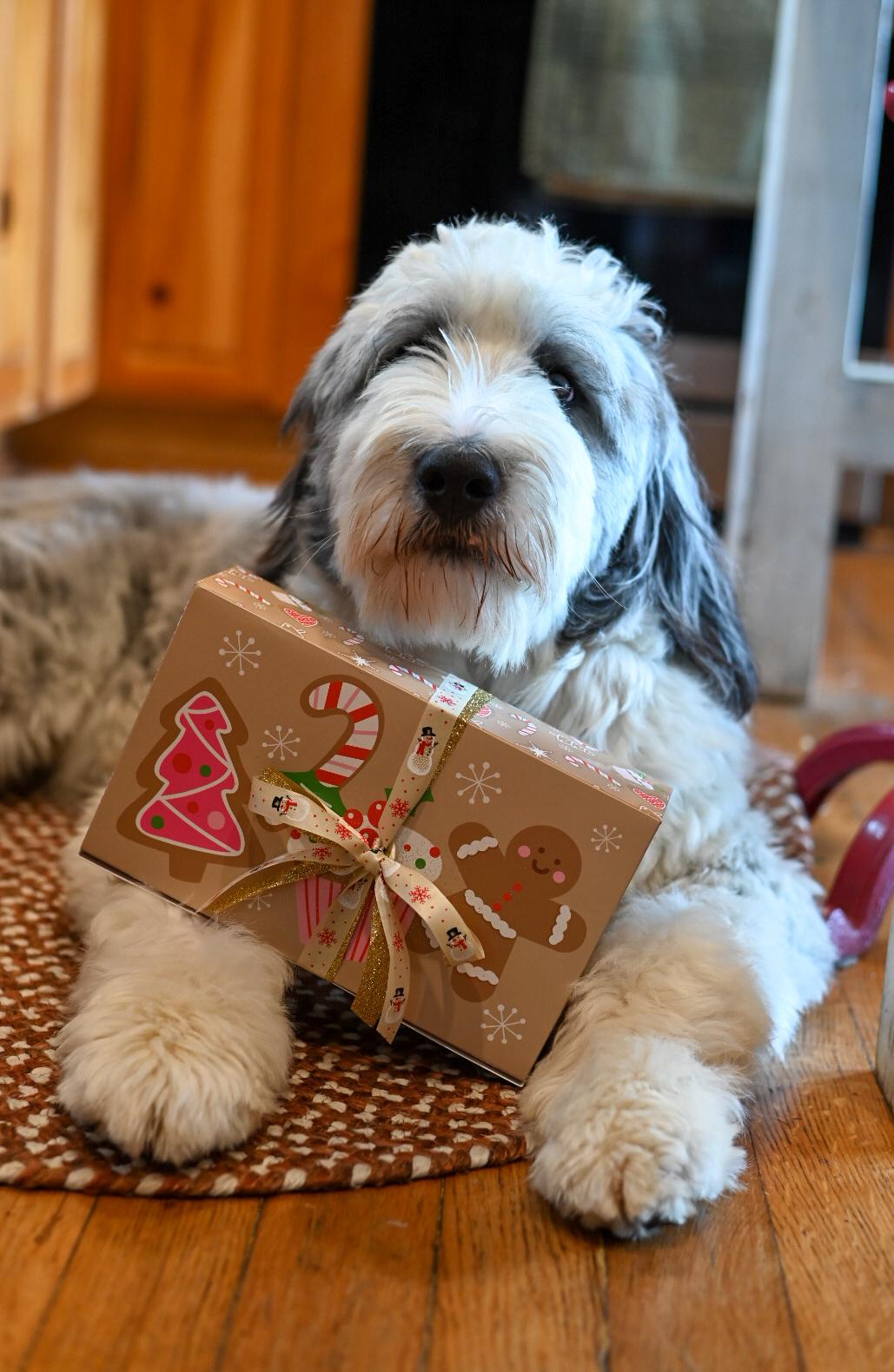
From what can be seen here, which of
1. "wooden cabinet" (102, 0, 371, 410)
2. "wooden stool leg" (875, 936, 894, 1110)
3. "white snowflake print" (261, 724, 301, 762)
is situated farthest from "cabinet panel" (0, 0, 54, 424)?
"wooden stool leg" (875, 936, 894, 1110)

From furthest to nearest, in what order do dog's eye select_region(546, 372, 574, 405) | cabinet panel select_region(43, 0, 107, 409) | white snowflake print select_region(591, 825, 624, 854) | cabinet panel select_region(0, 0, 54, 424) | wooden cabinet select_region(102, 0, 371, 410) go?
1. wooden cabinet select_region(102, 0, 371, 410)
2. cabinet panel select_region(43, 0, 107, 409)
3. cabinet panel select_region(0, 0, 54, 424)
4. dog's eye select_region(546, 372, 574, 405)
5. white snowflake print select_region(591, 825, 624, 854)

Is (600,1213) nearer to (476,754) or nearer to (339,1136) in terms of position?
(339,1136)

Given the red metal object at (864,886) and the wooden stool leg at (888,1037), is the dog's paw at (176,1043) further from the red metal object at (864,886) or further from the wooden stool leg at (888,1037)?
the red metal object at (864,886)

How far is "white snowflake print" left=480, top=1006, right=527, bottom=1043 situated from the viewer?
4.47 ft

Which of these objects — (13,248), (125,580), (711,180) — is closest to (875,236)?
(711,180)

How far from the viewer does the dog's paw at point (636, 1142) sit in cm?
116

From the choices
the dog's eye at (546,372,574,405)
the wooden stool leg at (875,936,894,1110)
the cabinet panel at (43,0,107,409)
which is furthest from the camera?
the cabinet panel at (43,0,107,409)

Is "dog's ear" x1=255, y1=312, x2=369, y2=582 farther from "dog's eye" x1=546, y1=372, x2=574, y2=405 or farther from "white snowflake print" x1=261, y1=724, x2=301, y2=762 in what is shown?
"white snowflake print" x1=261, y1=724, x2=301, y2=762

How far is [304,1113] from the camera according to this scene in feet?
4.35

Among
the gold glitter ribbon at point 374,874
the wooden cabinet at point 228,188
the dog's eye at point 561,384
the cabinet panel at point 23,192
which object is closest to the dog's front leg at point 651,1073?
the gold glitter ribbon at point 374,874

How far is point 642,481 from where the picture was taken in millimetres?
1663

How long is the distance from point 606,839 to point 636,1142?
276 millimetres

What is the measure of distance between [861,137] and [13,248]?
1.84 meters

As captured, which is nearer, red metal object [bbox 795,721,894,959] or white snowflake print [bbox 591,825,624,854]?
white snowflake print [bbox 591,825,624,854]
